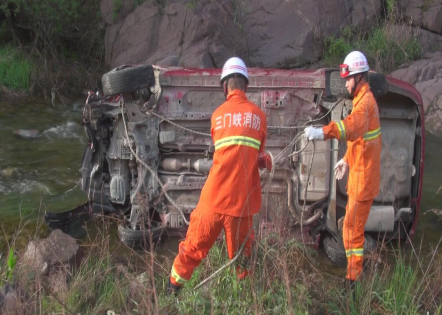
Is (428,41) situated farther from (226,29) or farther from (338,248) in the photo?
(338,248)

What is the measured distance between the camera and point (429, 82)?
10227 mm

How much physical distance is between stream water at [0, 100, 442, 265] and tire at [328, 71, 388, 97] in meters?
1.55

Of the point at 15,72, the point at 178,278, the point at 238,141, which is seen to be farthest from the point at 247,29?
the point at 178,278

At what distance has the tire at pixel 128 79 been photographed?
468 centimetres

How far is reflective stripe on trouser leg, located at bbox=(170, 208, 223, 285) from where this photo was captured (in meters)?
3.64

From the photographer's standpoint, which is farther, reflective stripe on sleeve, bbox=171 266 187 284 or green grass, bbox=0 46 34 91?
green grass, bbox=0 46 34 91

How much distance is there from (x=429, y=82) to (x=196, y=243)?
821cm

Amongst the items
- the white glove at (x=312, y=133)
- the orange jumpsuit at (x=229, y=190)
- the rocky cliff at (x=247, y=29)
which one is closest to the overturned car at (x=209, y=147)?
the white glove at (x=312, y=133)

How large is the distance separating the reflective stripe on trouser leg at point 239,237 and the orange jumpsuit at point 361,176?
102 cm

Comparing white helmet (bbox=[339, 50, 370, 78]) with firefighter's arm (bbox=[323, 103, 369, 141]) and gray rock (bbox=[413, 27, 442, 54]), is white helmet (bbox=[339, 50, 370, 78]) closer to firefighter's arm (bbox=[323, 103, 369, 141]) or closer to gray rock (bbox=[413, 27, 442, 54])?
firefighter's arm (bbox=[323, 103, 369, 141])

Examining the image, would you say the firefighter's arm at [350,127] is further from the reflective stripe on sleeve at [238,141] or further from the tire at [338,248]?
the tire at [338,248]

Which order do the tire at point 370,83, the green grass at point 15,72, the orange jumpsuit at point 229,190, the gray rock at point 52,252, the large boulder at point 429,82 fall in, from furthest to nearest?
the green grass at point 15,72 < the large boulder at point 429,82 < the tire at point 370,83 < the gray rock at point 52,252 < the orange jumpsuit at point 229,190

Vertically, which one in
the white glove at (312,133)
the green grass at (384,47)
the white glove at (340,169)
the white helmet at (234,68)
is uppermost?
the green grass at (384,47)

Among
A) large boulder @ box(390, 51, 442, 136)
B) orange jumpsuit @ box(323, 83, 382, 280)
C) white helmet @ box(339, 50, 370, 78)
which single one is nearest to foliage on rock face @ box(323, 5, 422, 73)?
large boulder @ box(390, 51, 442, 136)
